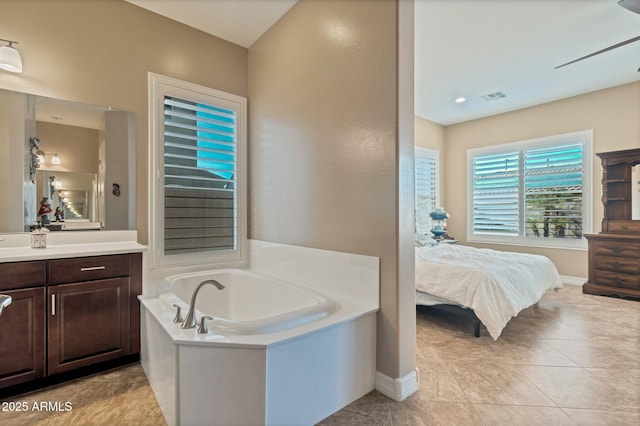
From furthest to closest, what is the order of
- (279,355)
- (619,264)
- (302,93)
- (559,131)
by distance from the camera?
(559,131) < (619,264) < (302,93) < (279,355)

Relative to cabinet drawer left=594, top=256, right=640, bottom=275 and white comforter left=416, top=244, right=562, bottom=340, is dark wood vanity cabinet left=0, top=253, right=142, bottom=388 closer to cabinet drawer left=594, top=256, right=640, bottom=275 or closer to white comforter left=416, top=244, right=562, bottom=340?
white comforter left=416, top=244, right=562, bottom=340

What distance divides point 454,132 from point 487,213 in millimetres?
1745

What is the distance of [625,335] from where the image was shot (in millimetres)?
2742

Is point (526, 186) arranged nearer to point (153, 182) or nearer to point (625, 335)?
point (625, 335)

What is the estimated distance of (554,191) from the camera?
4758 millimetres

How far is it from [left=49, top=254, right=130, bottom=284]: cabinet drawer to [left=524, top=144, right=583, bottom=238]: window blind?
5762mm

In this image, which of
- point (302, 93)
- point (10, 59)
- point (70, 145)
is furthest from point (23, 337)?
point (302, 93)

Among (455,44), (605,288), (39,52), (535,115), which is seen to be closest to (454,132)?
(535,115)

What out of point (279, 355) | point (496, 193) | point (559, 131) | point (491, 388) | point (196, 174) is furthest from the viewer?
point (496, 193)

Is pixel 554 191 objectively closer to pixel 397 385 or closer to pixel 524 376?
pixel 524 376

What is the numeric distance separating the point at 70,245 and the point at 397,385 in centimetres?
260

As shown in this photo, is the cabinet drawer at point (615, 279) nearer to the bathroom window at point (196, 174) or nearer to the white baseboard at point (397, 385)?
the white baseboard at point (397, 385)

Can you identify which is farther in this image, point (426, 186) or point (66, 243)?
point (426, 186)

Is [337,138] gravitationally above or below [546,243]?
above
